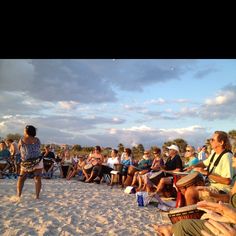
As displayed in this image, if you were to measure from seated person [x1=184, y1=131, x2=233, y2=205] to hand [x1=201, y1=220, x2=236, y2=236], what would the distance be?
1.06 m

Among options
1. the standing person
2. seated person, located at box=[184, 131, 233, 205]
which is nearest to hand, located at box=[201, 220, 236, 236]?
seated person, located at box=[184, 131, 233, 205]

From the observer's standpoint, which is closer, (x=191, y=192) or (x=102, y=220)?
(x=191, y=192)

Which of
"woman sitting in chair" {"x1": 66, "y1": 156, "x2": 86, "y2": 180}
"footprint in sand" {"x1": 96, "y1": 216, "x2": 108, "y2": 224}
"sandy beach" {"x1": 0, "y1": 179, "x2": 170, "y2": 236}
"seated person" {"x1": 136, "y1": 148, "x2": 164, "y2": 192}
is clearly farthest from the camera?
"woman sitting in chair" {"x1": 66, "y1": 156, "x2": 86, "y2": 180}

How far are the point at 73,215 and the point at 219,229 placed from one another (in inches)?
111

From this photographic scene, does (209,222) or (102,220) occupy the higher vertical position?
(209,222)

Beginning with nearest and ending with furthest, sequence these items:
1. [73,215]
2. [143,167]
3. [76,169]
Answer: [73,215] → [143,167] → [76,169]

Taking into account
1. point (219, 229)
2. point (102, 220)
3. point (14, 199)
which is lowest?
point (102, 220)

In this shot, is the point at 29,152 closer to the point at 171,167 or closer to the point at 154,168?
the point at 171,167

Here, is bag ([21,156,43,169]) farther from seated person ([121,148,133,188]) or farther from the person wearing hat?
seated person ([121,148,133,188])

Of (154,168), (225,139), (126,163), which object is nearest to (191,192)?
(225,139)

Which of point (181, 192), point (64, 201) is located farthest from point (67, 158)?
point (181, 192)

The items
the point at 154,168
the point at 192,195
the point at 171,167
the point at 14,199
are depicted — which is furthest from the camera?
the point at 154,168

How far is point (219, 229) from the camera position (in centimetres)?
247

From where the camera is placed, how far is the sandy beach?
161 inches
